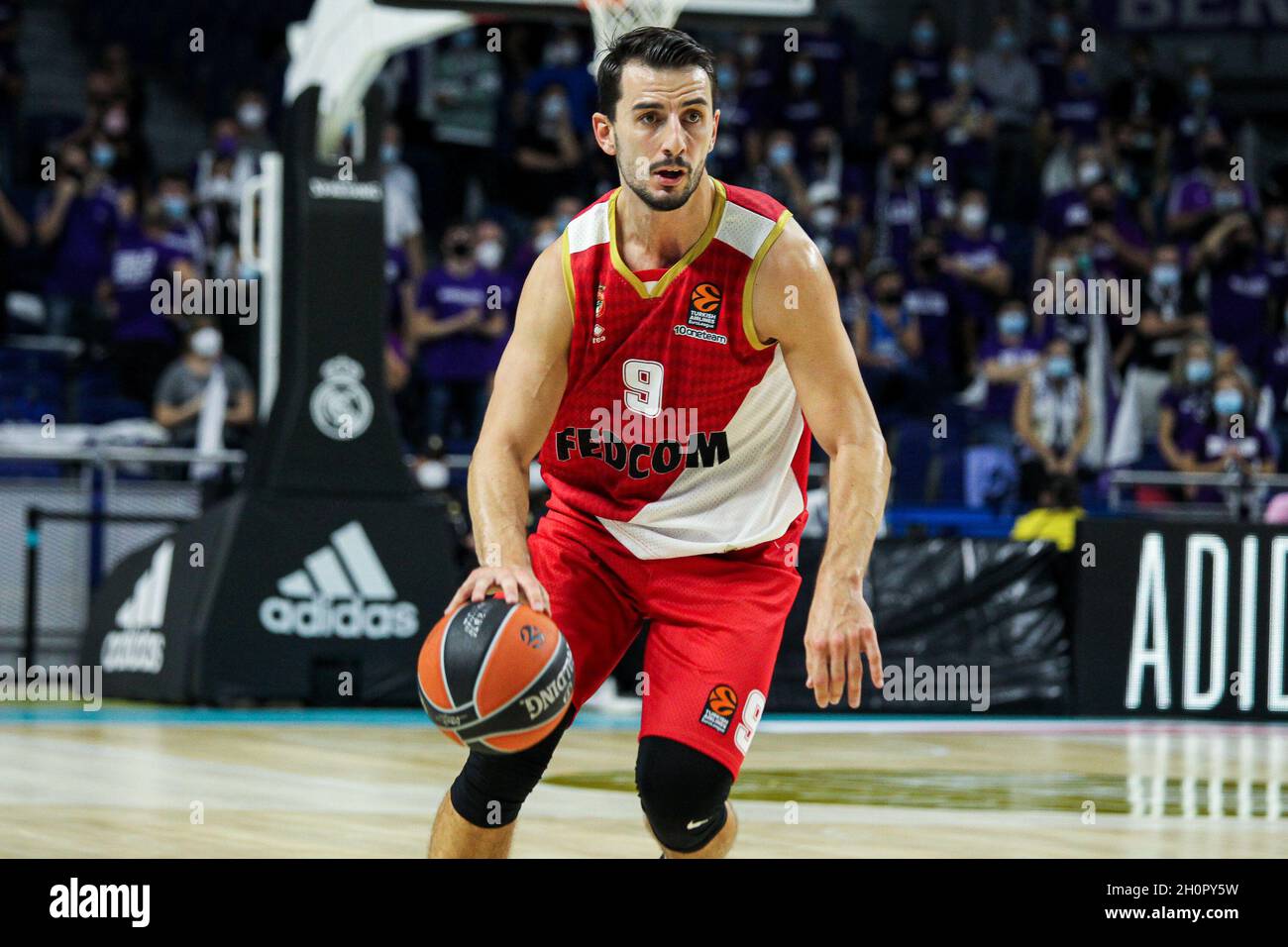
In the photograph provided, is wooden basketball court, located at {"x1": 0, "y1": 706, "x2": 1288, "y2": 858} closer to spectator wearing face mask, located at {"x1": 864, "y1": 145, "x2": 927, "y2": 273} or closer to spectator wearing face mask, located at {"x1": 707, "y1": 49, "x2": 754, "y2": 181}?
spectator wearing face mask, located at {"x1": 864, "y1": 145, "x2": 927, "y2": 273}

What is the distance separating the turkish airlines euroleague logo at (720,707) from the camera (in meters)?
5.64

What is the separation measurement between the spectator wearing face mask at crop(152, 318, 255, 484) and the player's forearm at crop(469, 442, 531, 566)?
9.71 meters

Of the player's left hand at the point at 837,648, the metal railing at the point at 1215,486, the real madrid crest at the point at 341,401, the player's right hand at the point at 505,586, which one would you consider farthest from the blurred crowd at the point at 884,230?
the player's left hand at the point at 837,648

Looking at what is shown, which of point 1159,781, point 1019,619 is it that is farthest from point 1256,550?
point 1159,781

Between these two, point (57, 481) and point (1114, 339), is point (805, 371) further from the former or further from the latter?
point (1114, 339)

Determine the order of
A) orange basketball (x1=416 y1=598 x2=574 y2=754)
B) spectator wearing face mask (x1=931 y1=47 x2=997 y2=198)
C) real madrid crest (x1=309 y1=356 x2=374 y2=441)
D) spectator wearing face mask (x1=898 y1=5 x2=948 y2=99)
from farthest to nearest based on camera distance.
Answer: spectator wearing face mask (x1=898 y1=5 x2=948 y2=99), spectator wearing face mask (x1=931 y1=47 x2=997 y2=198), real madrid crest (x1=309 y1=356 x2=374 y2=441), orange basketball (x1=416 y1=598 x2=574 y2=754)

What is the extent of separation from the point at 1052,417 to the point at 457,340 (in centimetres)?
483

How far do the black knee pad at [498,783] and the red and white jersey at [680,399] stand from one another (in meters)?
0.67

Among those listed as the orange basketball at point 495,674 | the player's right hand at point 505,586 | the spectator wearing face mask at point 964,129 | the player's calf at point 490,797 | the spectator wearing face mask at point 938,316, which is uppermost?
the spectator wearing face mask at point 964,129

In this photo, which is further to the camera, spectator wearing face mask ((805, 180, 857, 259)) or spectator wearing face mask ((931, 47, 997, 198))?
spectator wearing face mask ((931, 47, 997, 198))

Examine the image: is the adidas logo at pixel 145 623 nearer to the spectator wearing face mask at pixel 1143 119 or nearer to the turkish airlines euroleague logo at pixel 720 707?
the turkish airlines euroleague logo at pixel 720 707

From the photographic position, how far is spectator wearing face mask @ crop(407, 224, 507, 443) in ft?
53.9

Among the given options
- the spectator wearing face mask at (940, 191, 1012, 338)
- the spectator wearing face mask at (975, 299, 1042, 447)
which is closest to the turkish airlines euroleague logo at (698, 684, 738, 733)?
the spectator wearing face mask at (975, 299, 1042, 447)

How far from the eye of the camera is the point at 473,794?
5.59m
